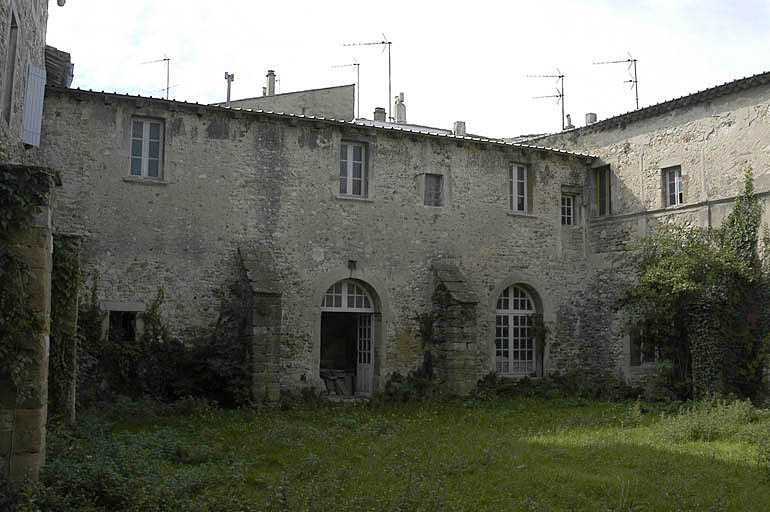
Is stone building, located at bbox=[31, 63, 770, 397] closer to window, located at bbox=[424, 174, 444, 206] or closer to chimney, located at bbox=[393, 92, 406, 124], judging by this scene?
window, located at bbox=[424, 174, 444, 206]

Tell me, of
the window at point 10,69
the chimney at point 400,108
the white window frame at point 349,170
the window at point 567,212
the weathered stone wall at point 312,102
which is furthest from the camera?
the chimney at point 400,108

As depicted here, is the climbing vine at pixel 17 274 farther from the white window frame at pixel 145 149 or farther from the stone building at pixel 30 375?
the white window frame at pixel 145 149

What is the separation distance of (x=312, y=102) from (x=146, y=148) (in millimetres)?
11120

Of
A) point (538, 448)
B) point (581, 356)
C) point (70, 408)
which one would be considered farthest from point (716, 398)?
point (70, 408)

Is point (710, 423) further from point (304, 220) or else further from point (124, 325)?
point (124, 325)

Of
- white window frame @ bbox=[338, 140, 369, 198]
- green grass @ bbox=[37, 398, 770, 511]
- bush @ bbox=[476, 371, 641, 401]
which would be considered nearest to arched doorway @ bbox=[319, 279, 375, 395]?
white window frame @ bbox=[338, 140, 369, 198]

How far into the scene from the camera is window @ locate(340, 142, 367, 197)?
640 inches

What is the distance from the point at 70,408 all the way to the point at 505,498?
642 centimetres

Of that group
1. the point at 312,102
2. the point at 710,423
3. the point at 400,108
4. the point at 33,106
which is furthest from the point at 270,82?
the point at 710,423

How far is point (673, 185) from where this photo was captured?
17.0 meters

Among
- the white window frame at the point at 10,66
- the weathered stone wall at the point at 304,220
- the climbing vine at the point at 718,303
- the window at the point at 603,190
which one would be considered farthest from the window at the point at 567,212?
the white window frame at the point at 10,66

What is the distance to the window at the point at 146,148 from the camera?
14312 mm

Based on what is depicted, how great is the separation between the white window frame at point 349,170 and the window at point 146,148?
3847 mm

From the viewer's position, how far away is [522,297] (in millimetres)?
18188
